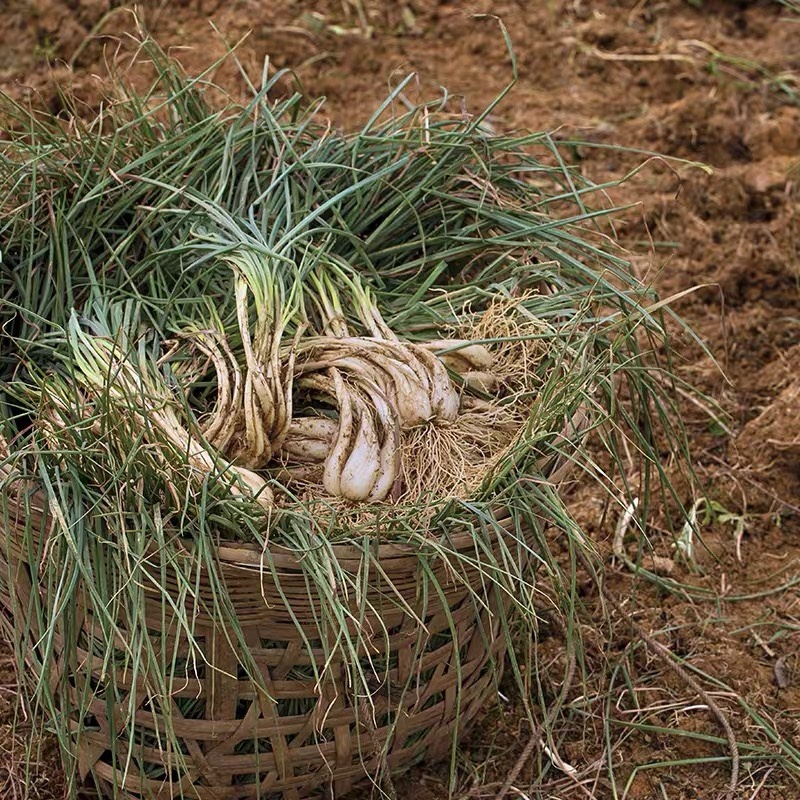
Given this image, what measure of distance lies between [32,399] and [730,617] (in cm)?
106

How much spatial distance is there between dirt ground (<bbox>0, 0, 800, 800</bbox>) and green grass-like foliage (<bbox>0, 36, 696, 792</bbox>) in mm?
123

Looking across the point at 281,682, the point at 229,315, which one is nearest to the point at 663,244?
the point at 229,315

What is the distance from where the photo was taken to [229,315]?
1.70m

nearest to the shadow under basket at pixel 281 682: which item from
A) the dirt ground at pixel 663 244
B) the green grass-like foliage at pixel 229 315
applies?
the green grass-like foliage at pixel 229 315

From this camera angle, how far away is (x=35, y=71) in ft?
9.55

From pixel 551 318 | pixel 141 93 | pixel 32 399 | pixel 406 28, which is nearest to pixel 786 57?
pixel 406 28

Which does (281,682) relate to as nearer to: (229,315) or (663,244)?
(229,315)

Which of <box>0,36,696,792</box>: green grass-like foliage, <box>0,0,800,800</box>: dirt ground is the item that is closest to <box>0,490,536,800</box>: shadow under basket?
<box>0,36,696,792</box>: green grass-like foliage

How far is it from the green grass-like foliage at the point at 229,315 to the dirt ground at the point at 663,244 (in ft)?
0.40

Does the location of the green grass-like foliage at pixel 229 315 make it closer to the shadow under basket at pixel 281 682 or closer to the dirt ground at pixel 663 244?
the shadow under basket at pixel 281 682

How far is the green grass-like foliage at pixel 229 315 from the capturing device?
1.35 m

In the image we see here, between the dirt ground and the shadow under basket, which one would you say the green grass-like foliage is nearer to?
the shadow under basket

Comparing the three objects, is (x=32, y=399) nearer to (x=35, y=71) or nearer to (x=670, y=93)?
(x=35, y=71)

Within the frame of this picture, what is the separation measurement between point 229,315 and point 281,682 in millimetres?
508
